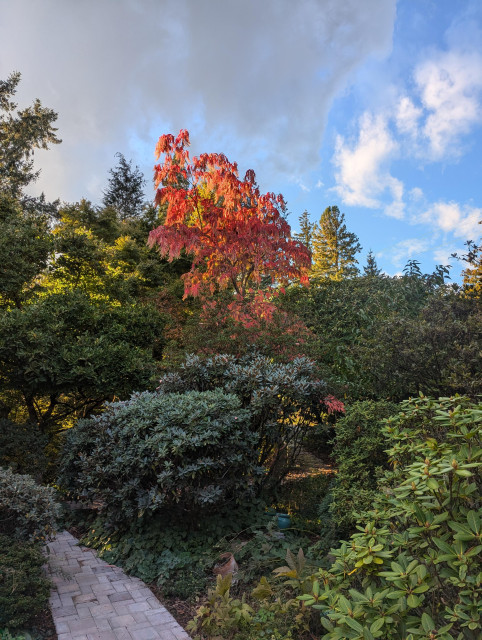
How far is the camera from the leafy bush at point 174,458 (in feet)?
12.7

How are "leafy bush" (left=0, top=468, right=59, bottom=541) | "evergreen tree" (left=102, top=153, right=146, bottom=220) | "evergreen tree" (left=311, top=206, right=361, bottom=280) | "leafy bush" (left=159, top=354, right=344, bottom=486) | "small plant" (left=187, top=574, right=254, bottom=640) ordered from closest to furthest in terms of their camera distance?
"small plant" (left=187, top=574, right=254, bottom=640)
"leafy bush" (left=0, top=468, right=59, bottom=541)
"leafy bush" (left=159, top=354, right=344, bottom=486)
"evergreen tree" (left=102, top=153, right=146, bottom=220)
"evergreen tree" (left=311, top=206, right=361, bottom=280)

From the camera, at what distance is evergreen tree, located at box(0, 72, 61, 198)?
51.8ft

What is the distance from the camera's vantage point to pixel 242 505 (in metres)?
4.41

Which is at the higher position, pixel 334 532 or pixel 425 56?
pixel 425 56

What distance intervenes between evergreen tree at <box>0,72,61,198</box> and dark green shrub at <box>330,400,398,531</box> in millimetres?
16415

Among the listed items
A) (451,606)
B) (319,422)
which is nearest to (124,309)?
Result: (319,422)

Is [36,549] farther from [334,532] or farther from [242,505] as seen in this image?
[334,532]

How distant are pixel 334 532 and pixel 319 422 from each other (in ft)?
5.96

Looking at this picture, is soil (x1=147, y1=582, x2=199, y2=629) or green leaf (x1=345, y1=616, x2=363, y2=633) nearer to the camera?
green leaf (x1=345, y1=616, x2=363, y2=633)

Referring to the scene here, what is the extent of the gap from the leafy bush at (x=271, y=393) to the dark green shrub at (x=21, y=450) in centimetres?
225

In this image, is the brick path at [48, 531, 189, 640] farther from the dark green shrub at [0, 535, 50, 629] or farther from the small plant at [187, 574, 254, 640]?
the dark green shrub at [0, 535, 50, 629]

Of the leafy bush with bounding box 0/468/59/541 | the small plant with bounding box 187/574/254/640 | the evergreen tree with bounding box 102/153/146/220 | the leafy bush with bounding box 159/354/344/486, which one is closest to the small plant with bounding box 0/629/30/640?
the leafy bush with bounding box 0/468/59/541

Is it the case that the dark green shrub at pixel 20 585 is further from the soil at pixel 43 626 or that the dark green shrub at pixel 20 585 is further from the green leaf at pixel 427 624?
the green leaf at pixel 427 624

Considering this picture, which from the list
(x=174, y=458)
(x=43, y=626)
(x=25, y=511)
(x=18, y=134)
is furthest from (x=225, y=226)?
(x=18, y=134)
